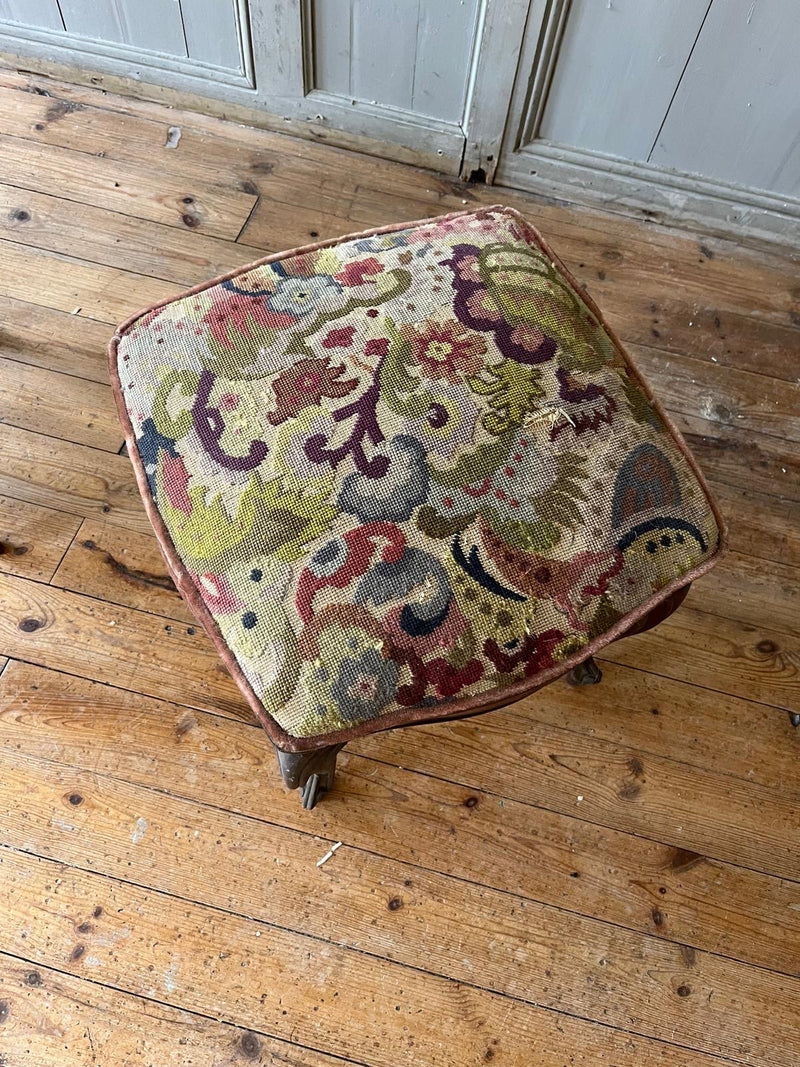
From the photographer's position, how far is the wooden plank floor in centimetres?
91

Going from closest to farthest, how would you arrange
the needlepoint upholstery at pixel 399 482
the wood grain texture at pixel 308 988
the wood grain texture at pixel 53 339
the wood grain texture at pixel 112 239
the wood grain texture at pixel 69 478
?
the needlepoint upholstery at pixel 399 482 < the wood grain texture at pixel 308 988 < the wood grain texture at pixel 69 478 < the wood grain texture at pixel 53 339 < the wood grain texture at pixel 112 239

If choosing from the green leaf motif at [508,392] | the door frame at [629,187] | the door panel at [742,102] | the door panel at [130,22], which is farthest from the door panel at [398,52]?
the green leaf motif at [508,392]

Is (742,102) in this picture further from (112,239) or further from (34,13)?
(34,13)

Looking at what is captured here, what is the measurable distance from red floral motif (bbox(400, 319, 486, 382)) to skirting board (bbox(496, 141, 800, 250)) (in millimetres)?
868

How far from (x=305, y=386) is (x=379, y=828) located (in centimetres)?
56

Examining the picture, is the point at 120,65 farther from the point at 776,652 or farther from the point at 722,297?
the point at 776,652

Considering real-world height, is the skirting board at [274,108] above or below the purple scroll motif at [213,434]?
below

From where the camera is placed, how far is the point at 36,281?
1.37 m

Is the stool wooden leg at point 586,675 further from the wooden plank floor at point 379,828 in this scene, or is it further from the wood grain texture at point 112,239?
the wood grain texture at point 112,239

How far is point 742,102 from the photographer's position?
4.32ft

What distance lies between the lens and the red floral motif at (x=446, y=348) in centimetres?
77

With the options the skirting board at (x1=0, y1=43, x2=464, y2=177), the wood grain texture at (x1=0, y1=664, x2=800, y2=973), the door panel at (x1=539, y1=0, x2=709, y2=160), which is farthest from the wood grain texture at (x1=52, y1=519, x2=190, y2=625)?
the door panel at (x1=539, y1=0, x2=709, y2=160)

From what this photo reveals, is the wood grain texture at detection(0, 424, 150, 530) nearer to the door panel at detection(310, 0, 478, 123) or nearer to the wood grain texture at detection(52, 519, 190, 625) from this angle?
the wood grain texture at detection(52, 519, 190, 625)

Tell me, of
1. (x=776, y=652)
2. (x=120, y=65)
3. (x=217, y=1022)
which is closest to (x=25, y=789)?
(x=217, y=1022)
